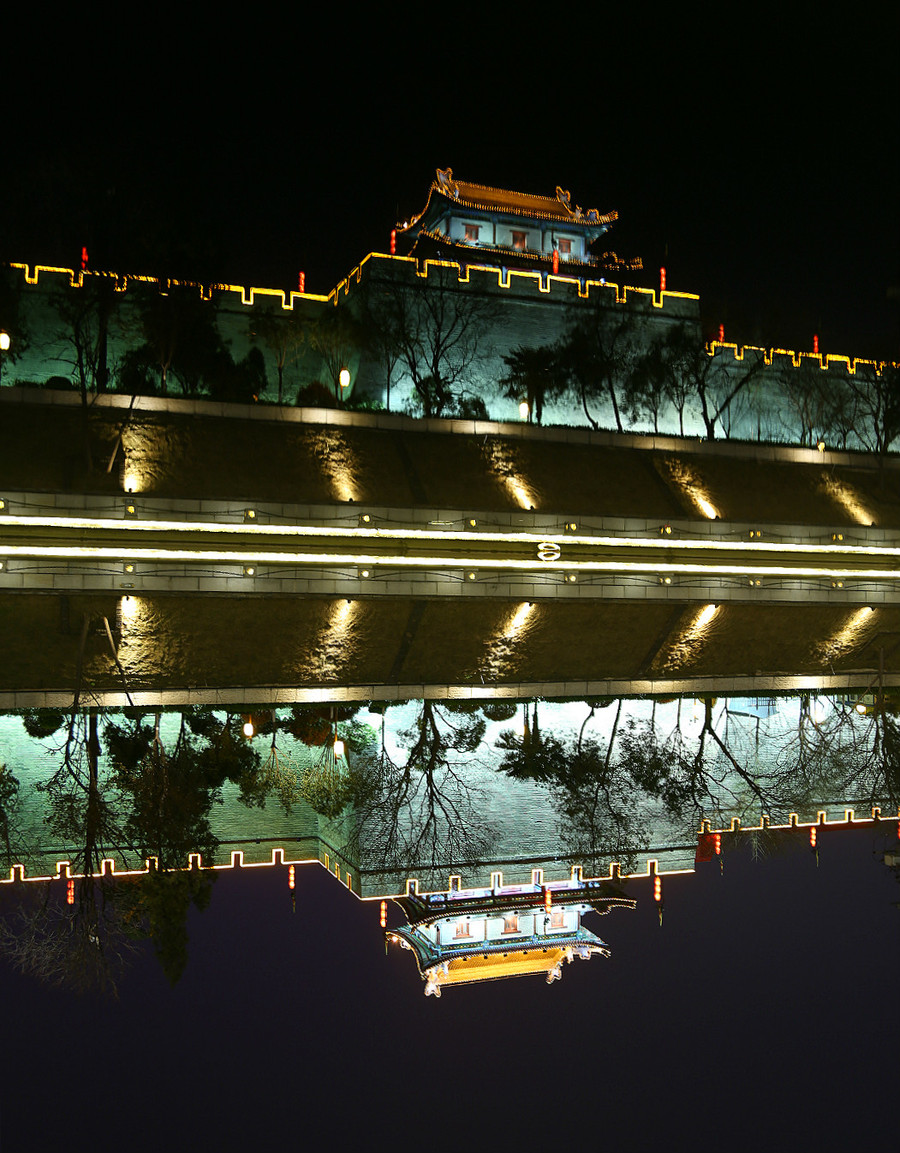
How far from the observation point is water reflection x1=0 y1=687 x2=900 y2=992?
32.8 feet

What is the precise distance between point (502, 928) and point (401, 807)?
233 cm

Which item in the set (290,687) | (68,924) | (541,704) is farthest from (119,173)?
(68,924)

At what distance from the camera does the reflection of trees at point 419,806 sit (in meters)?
11.5

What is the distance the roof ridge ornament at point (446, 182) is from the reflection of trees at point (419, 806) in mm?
29796

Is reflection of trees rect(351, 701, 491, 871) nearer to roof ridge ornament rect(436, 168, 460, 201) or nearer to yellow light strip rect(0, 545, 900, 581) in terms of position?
yellow light strip rect(0, 545, 900, 581)

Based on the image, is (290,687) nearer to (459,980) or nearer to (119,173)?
(459,980)

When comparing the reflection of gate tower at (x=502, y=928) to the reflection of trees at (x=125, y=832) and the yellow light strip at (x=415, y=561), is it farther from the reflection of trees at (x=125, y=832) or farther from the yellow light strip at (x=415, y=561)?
the yellow light strip at (x=415, y=561)

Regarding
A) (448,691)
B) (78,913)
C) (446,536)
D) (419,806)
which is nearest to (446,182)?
(446,536)

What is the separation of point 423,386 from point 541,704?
15444mm

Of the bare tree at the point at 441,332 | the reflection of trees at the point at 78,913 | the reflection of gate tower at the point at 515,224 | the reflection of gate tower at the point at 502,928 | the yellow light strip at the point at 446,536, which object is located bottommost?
the reflection of gate tower at the point at 502,928

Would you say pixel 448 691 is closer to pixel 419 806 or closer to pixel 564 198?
pixel 419 806

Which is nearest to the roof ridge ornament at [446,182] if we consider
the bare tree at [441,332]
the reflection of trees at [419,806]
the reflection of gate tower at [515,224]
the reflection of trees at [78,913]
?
the reflection of gate tower at [515,224]

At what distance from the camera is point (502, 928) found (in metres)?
12.7

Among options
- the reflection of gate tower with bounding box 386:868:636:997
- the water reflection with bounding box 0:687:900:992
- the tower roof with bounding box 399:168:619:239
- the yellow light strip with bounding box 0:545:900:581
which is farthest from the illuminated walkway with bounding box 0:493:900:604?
the tower roof with bounding box 399:168:619:239
